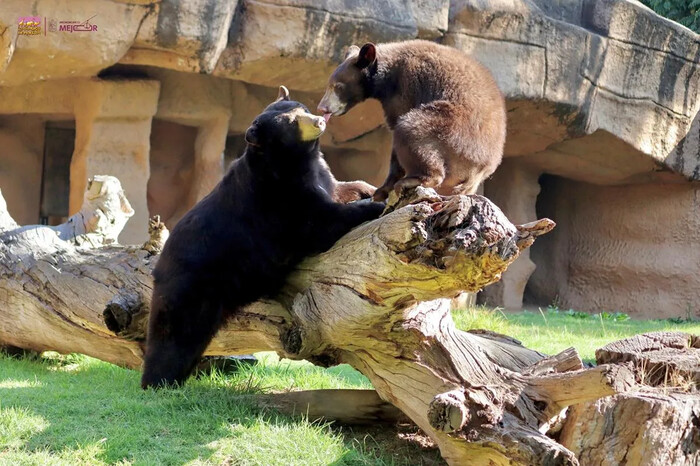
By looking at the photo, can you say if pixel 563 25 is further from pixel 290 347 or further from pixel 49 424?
pixel 49 424

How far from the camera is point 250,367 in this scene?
20.1ft

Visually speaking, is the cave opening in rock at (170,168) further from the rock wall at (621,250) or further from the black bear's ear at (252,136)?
the black bear's ear at (252,136)

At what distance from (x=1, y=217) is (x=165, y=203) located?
17.7 feet

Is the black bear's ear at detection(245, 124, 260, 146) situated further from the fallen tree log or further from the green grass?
the green grass

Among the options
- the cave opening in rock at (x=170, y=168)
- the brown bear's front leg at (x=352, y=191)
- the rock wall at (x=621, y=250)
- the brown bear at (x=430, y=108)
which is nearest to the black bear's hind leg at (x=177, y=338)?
the brown bear's front leg at (x=352, y=191)

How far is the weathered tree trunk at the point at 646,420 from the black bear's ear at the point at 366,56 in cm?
313

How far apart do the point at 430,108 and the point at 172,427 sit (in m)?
2.81

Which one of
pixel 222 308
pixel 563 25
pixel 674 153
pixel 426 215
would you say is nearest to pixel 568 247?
pixel 674 153

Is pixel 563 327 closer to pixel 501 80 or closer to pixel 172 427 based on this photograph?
pixel 501 80

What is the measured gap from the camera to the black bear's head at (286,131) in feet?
17.0

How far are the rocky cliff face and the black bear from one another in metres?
4.56
